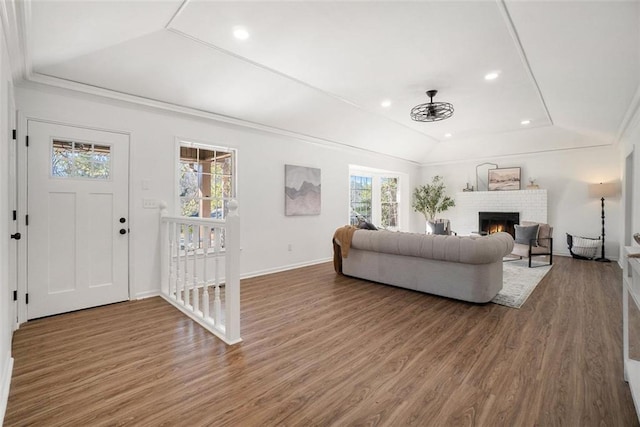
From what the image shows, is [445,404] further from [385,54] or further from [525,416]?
[385,54]

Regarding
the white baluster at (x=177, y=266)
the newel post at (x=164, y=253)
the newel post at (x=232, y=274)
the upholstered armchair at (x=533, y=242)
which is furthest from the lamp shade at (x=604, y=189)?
the newel post at (x=164, y=253)

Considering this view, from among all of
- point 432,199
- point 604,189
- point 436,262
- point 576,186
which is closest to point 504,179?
point 576,186

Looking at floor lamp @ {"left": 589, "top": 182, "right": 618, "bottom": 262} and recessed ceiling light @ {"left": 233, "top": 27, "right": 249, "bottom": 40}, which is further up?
recessed ceiling light @ {"left": 233, "top": 27, "right": 249, "bottom": 40}

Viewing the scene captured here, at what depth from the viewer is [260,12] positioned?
8.45ft

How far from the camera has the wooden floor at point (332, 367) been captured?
1.66m

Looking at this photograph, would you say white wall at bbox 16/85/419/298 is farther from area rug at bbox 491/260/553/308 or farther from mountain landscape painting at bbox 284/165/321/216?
area rug at bbox 491/260/553/308

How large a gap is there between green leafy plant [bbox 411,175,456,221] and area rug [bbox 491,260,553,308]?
8.65ft

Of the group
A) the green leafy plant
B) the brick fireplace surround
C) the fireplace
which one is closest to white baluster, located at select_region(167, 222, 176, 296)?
the green leafy plant

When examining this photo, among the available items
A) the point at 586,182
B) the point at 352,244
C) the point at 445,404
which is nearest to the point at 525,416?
the point at 445,404

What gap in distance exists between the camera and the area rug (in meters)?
3.54

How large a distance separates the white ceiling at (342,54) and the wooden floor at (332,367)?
2506mm

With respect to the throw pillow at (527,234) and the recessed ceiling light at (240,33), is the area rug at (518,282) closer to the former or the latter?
the throw pillow at (527,234)

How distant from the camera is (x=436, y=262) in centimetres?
366

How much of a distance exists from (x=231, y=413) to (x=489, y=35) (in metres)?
3.75
